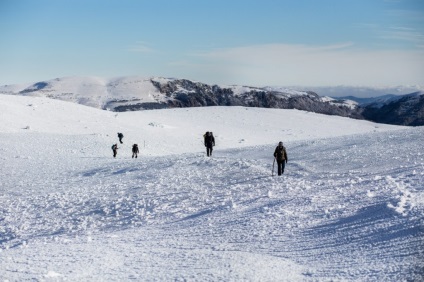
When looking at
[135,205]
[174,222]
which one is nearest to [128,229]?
[174,222]

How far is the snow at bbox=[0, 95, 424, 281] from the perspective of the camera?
10.6m

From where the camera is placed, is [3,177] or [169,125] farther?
[169,125]

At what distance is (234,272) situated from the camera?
10.2 m

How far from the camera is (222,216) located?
51.7ft

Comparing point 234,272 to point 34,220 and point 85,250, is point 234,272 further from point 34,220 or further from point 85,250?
point 34,220

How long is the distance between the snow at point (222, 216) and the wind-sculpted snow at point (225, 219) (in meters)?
0.06

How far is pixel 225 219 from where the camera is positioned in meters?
15.3

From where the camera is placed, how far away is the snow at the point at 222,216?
34.8 ft

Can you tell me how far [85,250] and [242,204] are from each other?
6.73 m

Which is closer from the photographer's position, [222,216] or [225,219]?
[225,219]

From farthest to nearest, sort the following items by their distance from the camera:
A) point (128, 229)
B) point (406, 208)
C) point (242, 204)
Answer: point (242, 204), point (128, 229), point (406, 208)

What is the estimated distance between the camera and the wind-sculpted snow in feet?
34.7

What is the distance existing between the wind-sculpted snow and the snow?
0.18 feet

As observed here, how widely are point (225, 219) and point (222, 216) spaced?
43 centimetres
